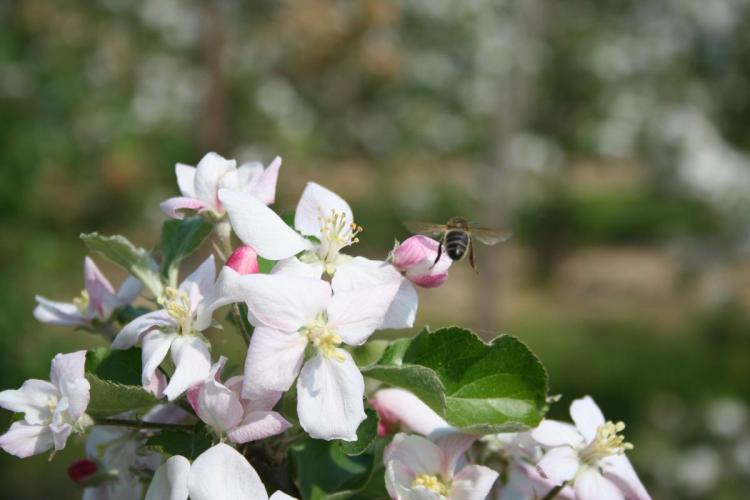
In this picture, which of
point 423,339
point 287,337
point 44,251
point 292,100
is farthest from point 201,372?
point 292,100

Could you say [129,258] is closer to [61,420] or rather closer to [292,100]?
[61,420]

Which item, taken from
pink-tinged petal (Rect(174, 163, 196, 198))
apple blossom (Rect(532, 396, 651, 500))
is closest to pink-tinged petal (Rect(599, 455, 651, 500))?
apple blossom (Rect(532, 396, 651, 500))

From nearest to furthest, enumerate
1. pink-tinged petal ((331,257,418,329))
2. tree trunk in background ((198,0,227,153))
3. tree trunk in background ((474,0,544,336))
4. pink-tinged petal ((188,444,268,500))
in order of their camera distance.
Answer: pink-tinged petal ((188,444,268,500)) → pink-tinged petal ((331,257,418,329)) → tree trunk in background ((198,0,227,153)) → tree trunk in background ((474,0,544,336))

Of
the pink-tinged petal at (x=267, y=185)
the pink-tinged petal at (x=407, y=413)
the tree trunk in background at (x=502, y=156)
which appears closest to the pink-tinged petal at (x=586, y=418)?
the pink-tinged petal at (x=407, y=413)

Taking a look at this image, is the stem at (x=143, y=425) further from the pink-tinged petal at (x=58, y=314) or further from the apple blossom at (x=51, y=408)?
the pink-tinged petal at (x=58, y=314)

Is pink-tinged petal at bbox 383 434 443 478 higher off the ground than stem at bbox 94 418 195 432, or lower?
higher

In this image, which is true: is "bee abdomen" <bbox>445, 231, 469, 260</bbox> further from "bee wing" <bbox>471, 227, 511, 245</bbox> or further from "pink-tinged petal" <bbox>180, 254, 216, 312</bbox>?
"pink-tinged petal" <bbox>180, 254, 216, 312</bbox>
